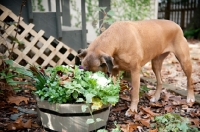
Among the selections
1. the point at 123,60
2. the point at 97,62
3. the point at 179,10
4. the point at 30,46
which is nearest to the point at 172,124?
the point at 123,60

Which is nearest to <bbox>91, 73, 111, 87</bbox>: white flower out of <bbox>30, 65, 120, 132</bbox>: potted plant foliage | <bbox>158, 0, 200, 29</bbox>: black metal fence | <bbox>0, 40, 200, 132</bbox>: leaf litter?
<bbox>30, 65, 120, 132</bbox>: potted plant foliage

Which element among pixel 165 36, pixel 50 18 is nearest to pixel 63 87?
pixel 165 36

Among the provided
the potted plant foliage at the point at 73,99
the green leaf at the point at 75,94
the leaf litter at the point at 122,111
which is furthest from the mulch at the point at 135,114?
the green leaf at the point at 75,94

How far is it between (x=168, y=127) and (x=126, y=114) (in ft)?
2.11

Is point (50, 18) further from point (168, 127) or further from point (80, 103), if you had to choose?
point (168, 127)

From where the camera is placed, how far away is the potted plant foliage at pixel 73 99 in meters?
2.13

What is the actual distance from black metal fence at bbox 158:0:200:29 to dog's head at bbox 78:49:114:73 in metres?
13.8

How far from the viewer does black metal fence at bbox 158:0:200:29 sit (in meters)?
14.8

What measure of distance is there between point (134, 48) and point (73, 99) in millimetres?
1103

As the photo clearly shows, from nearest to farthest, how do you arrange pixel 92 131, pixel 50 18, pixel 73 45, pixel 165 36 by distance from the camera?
pixel 92 131
pixel 165 36
pixel 50 18
pixel 73 45

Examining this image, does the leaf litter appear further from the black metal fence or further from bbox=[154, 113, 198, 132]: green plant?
the black metal fence

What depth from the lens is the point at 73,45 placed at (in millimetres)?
4512

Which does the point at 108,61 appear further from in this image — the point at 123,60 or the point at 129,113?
the point at 129,113

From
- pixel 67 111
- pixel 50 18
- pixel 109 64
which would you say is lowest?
pixel 67 111
